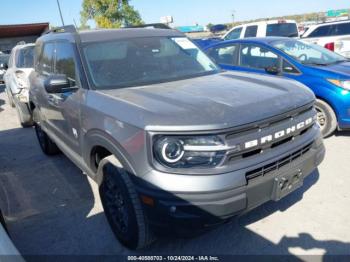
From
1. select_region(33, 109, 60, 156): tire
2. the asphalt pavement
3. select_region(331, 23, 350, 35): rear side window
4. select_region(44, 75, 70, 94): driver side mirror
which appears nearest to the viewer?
the asphalt pavement

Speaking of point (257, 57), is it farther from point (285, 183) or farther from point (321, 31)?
point (321, 31)

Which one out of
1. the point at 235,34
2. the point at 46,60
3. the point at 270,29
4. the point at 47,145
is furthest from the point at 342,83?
the point at 235,34

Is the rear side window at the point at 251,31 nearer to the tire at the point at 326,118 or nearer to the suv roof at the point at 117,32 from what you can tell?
the tire at the point at 326,118

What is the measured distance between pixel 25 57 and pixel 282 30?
330 inches

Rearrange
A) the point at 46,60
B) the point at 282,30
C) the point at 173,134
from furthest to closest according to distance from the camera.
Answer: the point at 282,30
the point at 46,60
the point at 173,134

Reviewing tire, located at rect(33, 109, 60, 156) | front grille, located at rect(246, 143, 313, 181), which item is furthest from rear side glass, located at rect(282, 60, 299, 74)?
tire, located at rect(33, 109, 60, 156)

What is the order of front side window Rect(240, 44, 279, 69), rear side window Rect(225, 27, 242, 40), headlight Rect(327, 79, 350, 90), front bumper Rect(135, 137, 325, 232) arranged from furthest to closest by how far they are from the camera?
rear side window Rect(225, 27, 242, 40), front side window Rect(240, 44, 279, 69), headlight Rect(327, 79, 350, 90), front bumper Rect(135, 137, 325, 232)

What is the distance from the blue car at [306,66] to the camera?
15.7 ft

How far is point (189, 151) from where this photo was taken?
2277 millimetres

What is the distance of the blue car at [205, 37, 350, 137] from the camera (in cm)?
480

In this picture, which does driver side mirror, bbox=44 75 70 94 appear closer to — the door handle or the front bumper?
the door handle

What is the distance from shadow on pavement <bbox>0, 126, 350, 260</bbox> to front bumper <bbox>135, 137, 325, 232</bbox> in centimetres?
28

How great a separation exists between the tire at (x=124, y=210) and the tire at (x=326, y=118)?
3.50 metres

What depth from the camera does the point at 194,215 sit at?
228 cm
